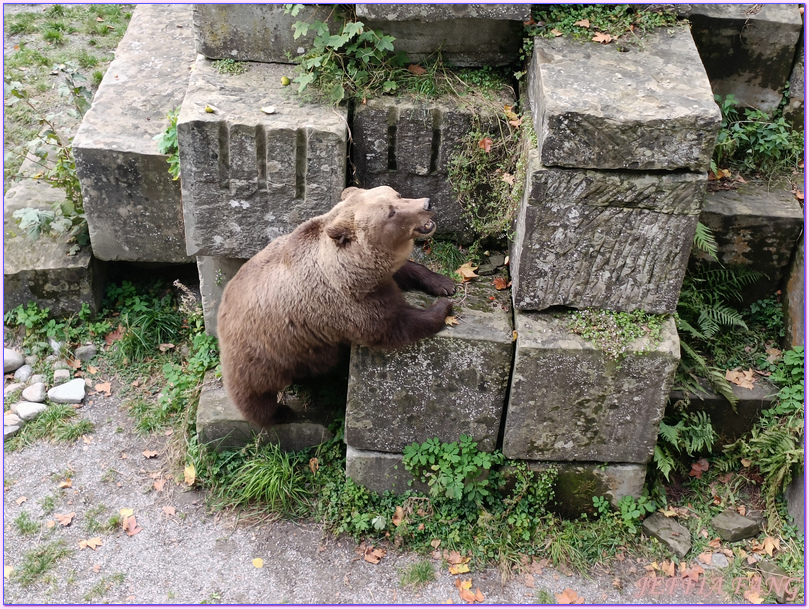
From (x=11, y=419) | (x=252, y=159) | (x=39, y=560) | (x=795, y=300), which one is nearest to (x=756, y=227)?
(x=795, y=300)

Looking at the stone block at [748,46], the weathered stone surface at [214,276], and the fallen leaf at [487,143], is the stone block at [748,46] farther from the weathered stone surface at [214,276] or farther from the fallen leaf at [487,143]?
the weathered stone surface at [214,276]

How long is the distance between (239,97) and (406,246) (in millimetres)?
1623

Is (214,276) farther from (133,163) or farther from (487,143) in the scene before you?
(487,143)

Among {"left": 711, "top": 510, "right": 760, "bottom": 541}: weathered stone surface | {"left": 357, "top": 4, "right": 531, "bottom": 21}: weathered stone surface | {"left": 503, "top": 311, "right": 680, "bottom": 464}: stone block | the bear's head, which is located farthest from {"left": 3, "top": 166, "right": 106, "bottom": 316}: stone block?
{"left": 711, "top": 510, "right": 760, "bottom": 541}: weathered stone surface

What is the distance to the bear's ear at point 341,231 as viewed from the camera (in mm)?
4656

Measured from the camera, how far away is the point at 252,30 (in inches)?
212

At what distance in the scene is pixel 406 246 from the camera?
4.77 m

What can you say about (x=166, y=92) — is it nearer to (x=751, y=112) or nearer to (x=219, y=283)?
Answer: (x=219, y=283)

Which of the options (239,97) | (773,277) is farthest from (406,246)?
(773,277)

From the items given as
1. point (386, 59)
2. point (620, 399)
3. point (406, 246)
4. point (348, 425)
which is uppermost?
point (386, 59)

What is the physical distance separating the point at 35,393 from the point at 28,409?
177 mm

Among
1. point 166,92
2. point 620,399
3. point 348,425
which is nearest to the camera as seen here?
point 620,399

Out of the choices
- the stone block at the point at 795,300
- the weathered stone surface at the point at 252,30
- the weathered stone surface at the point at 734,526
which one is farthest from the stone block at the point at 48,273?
the stone block at the point at 795,300

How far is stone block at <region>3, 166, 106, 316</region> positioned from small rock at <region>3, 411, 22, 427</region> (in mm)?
1130
